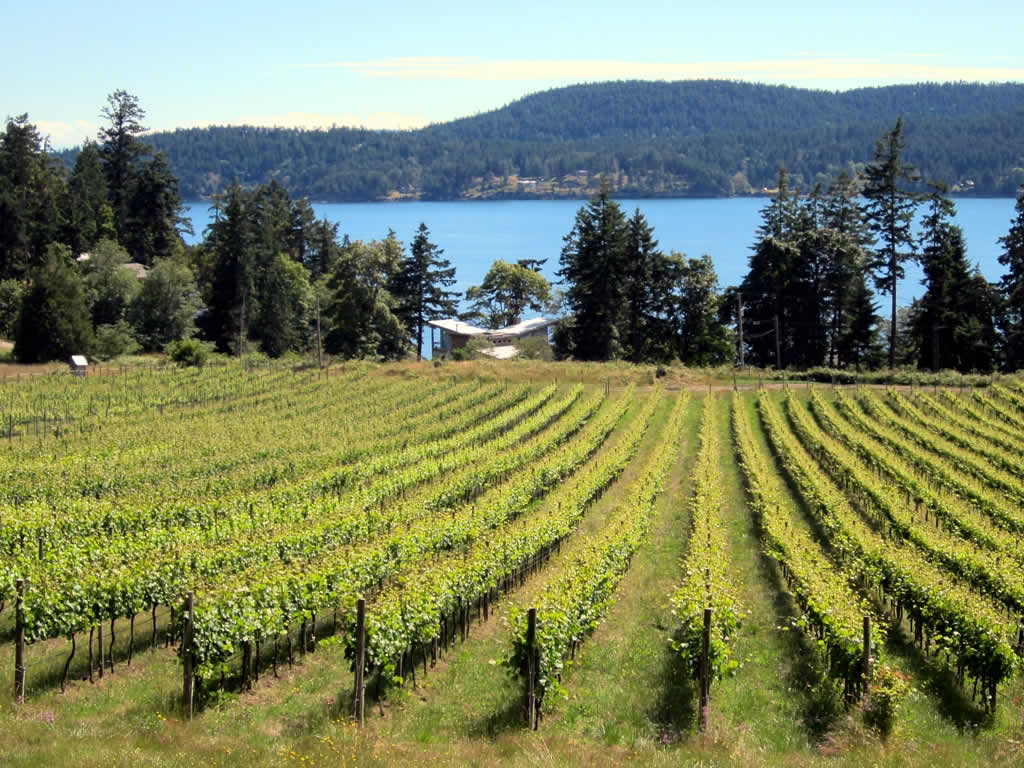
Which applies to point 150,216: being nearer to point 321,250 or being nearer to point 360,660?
point 321,250

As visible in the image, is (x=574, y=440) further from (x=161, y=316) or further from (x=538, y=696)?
(x=161, y=316)

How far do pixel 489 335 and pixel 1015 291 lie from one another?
37.1 meters

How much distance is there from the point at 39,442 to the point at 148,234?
62.9m

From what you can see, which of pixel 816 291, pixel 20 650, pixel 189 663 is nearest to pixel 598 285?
pixel 816 291

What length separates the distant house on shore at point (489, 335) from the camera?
2931 inches

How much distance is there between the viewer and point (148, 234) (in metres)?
92.7

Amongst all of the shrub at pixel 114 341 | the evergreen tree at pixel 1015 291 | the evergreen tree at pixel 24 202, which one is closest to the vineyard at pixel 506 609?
the evergreen tree at pixel 1015 291

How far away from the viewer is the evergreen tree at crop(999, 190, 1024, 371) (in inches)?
2379

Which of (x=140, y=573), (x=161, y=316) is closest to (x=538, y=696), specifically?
(x=140, y=573)

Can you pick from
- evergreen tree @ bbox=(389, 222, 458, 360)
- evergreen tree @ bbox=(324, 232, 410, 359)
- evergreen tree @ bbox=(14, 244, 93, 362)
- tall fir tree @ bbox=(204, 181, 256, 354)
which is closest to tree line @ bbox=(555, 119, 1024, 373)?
evergreen tree @ bbox=(389, 222, 458, 360)

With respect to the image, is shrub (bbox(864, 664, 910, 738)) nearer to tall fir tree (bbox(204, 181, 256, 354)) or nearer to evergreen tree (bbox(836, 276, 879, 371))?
evergreen tree (bbox(836, 276, 879, 371))

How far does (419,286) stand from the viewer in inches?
3219

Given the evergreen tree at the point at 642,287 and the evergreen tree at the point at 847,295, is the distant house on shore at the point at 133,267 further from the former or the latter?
the evergreen tree at the point at 847,295

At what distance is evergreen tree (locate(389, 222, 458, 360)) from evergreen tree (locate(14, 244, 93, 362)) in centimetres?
2547
